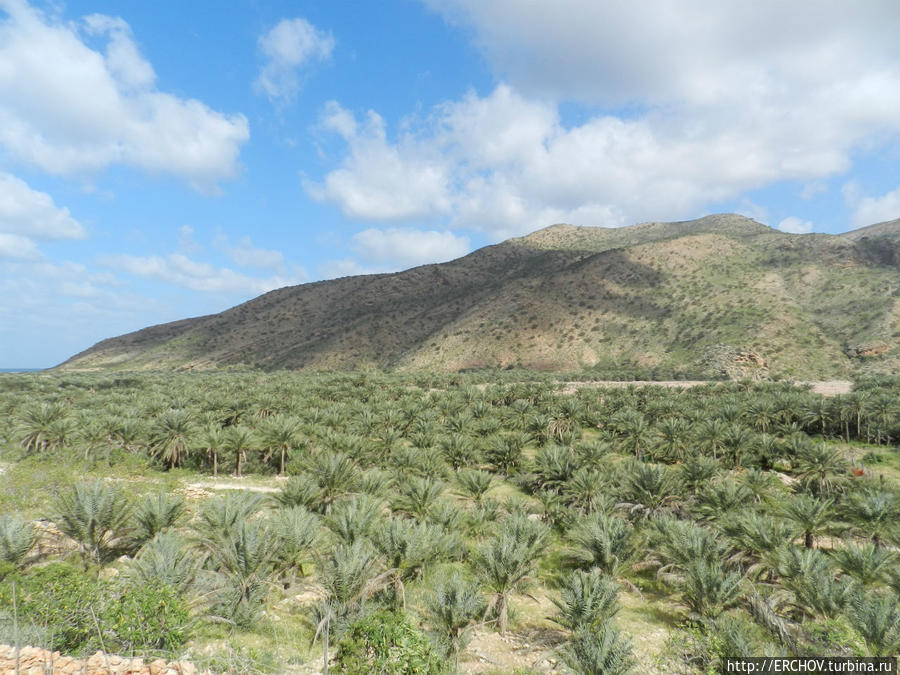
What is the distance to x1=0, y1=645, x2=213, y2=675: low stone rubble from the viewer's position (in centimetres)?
658

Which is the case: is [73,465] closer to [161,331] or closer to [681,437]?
[681,437]

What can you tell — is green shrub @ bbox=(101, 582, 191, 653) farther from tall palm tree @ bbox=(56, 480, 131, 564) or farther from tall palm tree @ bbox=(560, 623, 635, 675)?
tall palm tree @ bbox=(560, 623, 635, 675)

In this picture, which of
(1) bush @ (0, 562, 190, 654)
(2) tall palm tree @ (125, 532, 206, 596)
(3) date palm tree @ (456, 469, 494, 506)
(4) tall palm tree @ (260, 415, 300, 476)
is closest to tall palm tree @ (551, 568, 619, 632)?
(1) bush @ (0, 562, 190, 654)

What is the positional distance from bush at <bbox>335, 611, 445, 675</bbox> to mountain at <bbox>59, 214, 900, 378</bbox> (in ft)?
195

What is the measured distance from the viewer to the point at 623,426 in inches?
1064

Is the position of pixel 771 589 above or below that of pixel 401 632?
below

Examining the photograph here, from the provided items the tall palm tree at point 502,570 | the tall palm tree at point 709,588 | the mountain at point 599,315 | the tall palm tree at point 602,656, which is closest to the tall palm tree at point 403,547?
the tall palm tree at point 502,570

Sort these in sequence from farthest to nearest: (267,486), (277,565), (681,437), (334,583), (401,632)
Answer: (681,437) → (267,486) → (277,565) → (334,583) → (401,632)

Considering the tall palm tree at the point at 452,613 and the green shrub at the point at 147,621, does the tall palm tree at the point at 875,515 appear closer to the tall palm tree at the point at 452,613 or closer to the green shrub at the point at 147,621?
the tall palm tree at the point at 452,613

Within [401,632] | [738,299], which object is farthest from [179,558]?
[738,299]

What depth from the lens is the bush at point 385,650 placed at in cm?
718

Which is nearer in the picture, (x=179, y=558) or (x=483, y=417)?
(x=179, y=558)

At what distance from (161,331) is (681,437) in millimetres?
135710

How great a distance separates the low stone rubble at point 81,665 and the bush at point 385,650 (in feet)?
7.88
